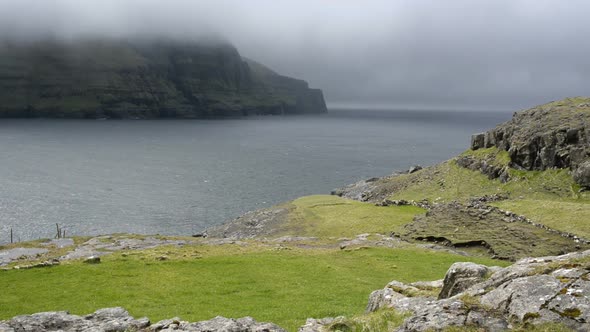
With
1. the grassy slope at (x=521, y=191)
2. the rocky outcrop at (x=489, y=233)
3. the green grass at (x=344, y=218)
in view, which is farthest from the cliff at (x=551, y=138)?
the green grass at (x=344, y=218)

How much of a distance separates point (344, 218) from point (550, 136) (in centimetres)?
4215

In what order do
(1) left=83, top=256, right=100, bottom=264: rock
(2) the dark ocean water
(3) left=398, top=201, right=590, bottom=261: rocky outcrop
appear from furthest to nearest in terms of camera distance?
(2) the dark ocean water → (3) left=398, top=201, right=590, bottom=261: rocky outcrop → (1) left=83, top=256, right=100, bottom=264: rock

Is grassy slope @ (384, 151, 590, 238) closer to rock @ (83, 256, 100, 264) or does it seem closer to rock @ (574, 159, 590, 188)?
rock @ (574, 159, 590, 188)

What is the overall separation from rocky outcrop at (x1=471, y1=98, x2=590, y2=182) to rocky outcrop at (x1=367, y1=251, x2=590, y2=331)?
68.4 m

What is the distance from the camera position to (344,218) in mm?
69438

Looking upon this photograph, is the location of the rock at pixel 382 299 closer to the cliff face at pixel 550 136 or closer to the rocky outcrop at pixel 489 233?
the rocky outcrop at pixel 489 233

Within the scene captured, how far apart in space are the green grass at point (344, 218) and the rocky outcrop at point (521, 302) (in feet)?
146

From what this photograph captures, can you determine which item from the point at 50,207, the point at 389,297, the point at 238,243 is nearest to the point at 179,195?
the point at 50,207

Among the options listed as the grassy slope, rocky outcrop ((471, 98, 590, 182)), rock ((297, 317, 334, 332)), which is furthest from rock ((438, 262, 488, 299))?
rocky outcrop ((471, 98, 590, 182))

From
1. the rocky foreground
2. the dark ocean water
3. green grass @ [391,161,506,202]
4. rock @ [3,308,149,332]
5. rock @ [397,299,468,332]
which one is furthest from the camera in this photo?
the dark ocean water

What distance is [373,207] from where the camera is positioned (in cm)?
7456

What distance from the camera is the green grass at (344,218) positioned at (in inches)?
2465

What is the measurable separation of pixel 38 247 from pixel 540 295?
5608cm

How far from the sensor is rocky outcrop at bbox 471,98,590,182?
243 feet
